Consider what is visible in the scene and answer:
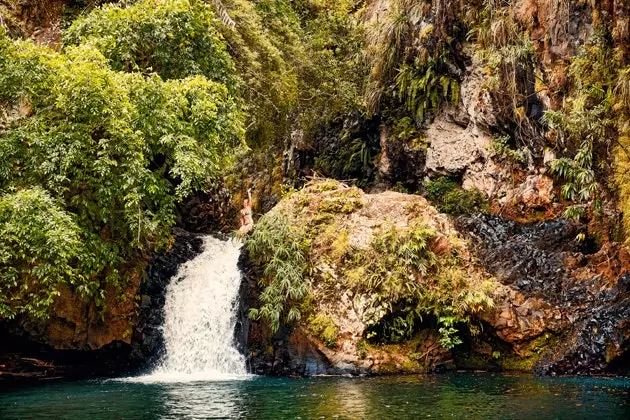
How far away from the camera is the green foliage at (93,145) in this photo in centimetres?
1444

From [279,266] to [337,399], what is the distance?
5648 millimetres

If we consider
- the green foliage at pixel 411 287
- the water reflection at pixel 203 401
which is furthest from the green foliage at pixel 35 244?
the green foliage at pixel 411 287

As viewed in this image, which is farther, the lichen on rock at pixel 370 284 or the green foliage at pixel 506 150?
the green foliage at pixel 506 150

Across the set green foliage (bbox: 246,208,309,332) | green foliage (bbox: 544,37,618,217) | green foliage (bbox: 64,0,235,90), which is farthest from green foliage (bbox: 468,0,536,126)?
green foliage (bbox: 64,0,235,90)

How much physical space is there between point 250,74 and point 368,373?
37.7ft

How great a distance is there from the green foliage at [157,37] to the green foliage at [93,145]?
232cm

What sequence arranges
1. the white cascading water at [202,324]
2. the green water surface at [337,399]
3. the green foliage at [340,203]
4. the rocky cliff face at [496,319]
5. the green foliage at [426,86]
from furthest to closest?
the green foliage at [426,86] < the green foliage at [340,203] < the white cascading water at [202,324] < the rocky cliff face at [496,319] < the green water surface at [337,399]

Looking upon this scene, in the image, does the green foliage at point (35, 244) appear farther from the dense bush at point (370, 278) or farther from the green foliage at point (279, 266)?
the dense bush at point (370, 278)

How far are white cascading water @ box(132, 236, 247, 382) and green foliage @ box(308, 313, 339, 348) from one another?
2008 mm

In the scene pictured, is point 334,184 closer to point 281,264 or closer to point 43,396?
point 281,264

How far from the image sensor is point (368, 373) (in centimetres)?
1500

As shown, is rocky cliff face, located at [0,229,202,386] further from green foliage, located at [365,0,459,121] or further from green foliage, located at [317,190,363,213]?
green foliage, located at [365,0,459,121]

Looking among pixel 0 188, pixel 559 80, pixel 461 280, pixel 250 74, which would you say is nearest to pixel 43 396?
pixel 0 188

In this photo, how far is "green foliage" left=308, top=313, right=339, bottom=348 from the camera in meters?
15.2
